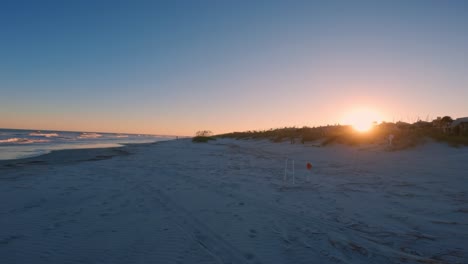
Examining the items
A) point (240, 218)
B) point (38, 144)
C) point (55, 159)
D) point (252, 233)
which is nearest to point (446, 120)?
point (240, 218)

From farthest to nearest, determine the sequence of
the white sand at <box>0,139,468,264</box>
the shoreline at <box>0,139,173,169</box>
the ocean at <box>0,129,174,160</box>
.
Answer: the ocean at <box>0,129,174,160</box>
the shoreline at <box>0,139,173,169</box>
the white sand at <box>0,139,468,264</box>

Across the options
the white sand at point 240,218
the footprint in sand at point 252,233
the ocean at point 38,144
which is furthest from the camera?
the ocean at point 38,144

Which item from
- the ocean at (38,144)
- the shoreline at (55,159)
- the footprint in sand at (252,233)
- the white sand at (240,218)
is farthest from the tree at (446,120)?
the ocean at (38,144)

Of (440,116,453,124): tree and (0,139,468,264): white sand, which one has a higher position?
(440,116,453,124): tree

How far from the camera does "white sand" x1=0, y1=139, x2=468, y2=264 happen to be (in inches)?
124

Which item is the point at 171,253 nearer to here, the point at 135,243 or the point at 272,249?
the point at 135,243

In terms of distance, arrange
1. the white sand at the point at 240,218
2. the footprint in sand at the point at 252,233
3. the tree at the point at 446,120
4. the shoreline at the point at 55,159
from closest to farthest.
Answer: the white sand at the point at 240,218 < the footprint in sand at the point at 252,233 < the shoreline at the point at 55,159 < the tree at the point at 446,120

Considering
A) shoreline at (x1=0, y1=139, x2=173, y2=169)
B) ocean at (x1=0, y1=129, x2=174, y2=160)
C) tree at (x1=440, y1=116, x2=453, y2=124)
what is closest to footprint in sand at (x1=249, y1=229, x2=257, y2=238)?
shoreline at (x1=0, y1=139, x2=173, y2=169)

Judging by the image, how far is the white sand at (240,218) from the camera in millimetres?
3152

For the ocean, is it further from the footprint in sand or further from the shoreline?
the footprint in sand

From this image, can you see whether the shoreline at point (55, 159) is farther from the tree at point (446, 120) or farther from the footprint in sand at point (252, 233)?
the tree at point (446, 120)

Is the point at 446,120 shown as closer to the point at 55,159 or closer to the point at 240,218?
the point at 240,218

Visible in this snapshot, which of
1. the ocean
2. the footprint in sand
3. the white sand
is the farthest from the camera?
the ocean

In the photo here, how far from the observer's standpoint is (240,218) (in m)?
4.32
